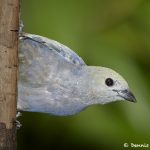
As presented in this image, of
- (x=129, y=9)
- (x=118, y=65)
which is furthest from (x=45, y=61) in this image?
(x=129, y=9)

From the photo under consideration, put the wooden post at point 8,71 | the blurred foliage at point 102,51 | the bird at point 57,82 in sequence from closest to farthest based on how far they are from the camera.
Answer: the wooden post at point 8,71 < the bird at point 57,82 < the blurred foliage at point 102,51

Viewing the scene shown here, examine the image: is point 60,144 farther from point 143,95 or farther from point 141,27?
point 141,27

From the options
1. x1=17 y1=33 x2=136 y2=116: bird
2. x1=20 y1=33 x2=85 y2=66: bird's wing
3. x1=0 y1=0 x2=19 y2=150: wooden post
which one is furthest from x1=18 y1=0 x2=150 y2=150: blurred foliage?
x1=0 y1=0 x2=19 y2=150: wooden post

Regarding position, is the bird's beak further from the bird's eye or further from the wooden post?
the wooden post

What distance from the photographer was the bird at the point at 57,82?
356 centimetres

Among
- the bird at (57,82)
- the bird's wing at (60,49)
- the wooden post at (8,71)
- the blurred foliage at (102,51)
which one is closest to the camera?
the wooden post at (8,71)

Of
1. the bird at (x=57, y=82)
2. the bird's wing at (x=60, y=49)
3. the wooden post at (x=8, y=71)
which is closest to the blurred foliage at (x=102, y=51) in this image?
the bird's wing at (x=60, y=49)

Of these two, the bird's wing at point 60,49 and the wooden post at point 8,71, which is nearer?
the wooden post at point 8,71

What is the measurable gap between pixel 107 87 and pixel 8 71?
104 centimetres

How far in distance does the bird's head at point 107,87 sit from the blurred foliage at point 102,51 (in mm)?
327

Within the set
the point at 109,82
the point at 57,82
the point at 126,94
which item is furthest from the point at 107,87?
the point at 57,82

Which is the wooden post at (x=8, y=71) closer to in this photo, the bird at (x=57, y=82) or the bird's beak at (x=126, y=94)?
the bird at (x=57, y=82)

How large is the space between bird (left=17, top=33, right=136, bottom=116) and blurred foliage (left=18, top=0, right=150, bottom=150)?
0.31m

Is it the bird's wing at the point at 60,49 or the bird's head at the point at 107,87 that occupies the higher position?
the bird's wing at the point at 60,49
